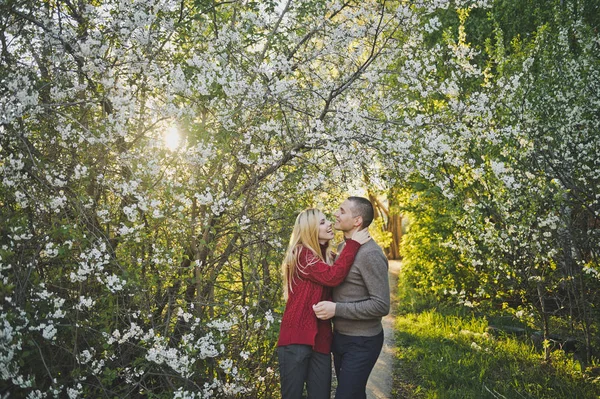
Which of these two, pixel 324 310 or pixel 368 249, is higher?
pixel 368 249

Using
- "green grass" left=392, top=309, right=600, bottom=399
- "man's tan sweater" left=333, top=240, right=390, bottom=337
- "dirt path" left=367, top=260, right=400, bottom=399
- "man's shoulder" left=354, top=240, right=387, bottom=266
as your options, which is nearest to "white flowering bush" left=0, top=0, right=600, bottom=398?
"man's tan sweater" left=333, top=240, right=390, bottom=337

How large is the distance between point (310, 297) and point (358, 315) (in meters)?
0.33

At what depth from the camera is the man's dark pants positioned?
9.92 ft

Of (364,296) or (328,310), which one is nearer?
(328,310)

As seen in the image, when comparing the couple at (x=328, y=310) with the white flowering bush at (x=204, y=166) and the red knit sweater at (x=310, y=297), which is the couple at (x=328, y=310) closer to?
the red knit sweater at (x=310, y=297)

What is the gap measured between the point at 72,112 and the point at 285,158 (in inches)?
74.6

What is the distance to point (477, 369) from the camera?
520 centimetres

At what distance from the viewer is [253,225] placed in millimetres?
4406

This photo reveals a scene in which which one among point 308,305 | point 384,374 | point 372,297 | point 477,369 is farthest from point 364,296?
point 384,374

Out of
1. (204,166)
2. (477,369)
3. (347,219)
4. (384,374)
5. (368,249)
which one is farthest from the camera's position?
(384,374)

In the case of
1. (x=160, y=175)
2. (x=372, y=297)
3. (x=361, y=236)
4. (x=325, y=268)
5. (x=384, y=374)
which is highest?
(x=160, y=175)

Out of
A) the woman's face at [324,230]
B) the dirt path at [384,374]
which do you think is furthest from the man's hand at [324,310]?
the dirt path at [384,374]

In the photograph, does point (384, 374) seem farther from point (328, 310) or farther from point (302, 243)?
point (302, 243)

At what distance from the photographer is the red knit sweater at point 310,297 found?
2992 mm
